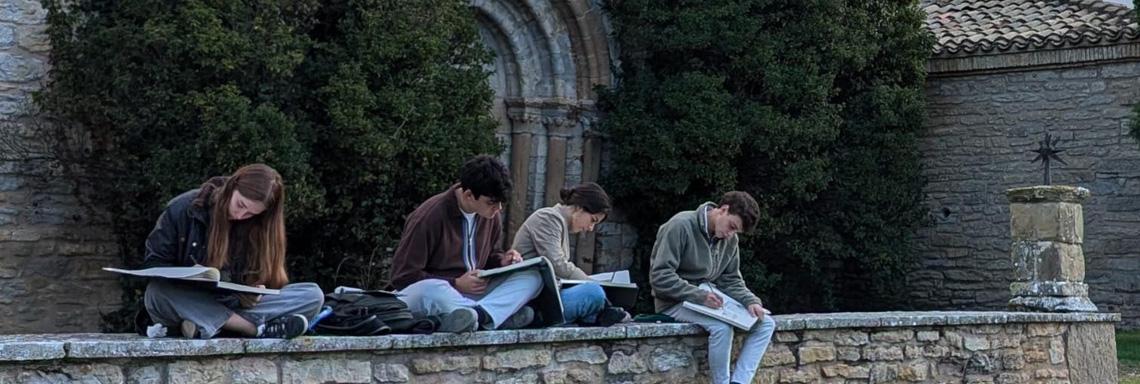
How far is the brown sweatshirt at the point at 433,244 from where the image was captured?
22.4 ft

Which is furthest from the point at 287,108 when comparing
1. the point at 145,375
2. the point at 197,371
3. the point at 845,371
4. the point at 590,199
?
the point at 145,375

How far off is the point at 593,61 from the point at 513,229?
1.86m

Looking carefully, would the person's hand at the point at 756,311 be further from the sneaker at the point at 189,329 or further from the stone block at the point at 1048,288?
the stone block at the point at 1048,288

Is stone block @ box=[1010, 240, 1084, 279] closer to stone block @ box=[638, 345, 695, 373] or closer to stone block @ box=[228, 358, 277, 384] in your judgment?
stone block @ box=[638, 345, 695, 373]

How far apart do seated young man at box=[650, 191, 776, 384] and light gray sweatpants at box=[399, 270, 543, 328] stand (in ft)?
3.93

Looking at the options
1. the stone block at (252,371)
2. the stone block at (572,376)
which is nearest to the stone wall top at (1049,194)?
the stone block at (572,376)

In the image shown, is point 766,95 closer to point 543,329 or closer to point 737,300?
point 737,300

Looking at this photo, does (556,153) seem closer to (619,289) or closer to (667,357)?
(619,289)

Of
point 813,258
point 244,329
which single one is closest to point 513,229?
point 813,258

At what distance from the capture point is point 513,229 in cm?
1434

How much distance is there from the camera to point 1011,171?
1594 cm

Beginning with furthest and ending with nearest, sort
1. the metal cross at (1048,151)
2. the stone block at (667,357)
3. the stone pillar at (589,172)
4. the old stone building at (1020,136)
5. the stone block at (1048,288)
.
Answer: the metal cross at (1048,151)
the old stone building at (1020,136)
the stone pillar at (589,172)
the stone block at (1048,288)
the stone block at (667,357)

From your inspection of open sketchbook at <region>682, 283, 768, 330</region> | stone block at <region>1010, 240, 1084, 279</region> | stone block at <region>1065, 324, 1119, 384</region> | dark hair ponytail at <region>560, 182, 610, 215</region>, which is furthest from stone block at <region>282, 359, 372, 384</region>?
stone block at <region>1010, 240, 1084, 279</region>

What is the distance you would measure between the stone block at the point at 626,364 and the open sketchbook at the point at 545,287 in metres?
0.44
